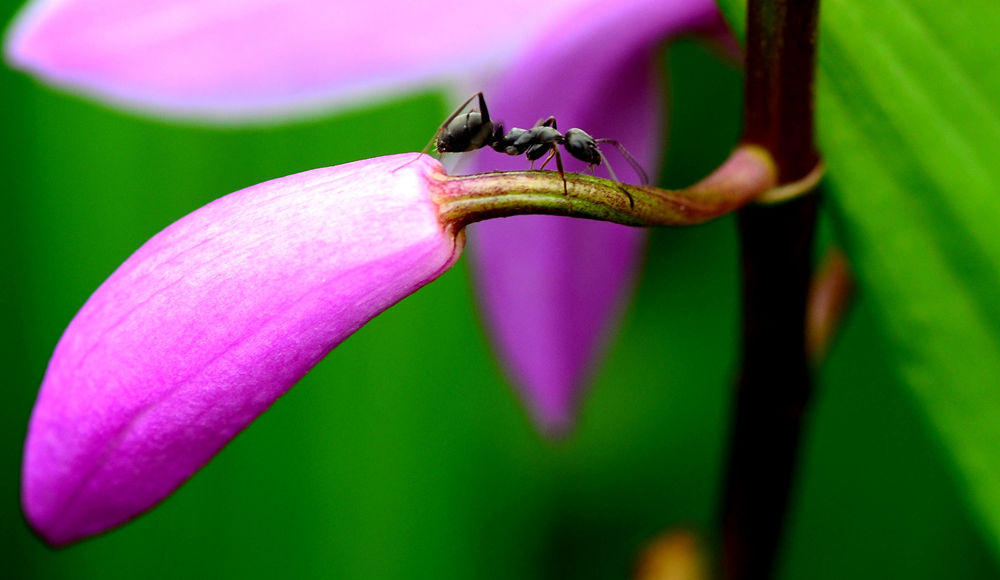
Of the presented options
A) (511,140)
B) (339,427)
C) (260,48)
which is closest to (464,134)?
(511,140)

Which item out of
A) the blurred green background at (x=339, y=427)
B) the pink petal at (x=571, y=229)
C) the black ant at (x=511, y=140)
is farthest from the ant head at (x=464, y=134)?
the blurred green background at (x=339, y=427)

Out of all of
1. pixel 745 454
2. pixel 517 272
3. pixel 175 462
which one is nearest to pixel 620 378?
pixel 517 272

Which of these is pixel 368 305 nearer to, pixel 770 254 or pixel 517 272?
pixel 770 254

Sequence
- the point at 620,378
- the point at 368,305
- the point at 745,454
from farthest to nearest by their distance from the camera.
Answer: the point at 620,378
the point at 745,454
the point at 368,305

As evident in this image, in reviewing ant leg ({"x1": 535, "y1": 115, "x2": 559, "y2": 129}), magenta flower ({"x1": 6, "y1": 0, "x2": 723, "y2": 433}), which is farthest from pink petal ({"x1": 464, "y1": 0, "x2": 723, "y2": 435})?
ant leg ({"x1": 535, "y1": 115, "x2": 559, "y2": 129})

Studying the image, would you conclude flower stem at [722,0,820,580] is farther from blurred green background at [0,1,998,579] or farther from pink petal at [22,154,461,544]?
blurred green background at [0,1,998,579]
